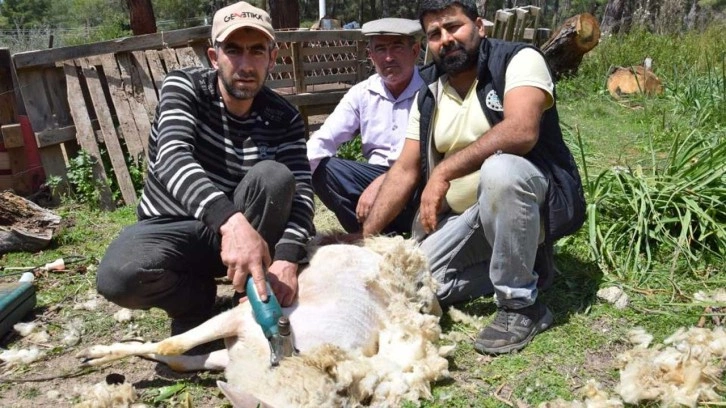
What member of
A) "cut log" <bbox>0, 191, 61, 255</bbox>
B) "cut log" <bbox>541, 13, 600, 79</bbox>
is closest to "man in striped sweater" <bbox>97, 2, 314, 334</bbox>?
"cut log" <bbox>0, 191, 61, 255</bbox>

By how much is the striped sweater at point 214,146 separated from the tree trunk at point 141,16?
6859 mm

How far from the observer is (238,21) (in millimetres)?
2670

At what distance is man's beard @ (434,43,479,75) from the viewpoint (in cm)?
302

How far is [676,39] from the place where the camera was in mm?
Result: 10922

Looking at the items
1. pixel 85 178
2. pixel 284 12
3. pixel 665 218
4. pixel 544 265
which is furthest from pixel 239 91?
pixel 284 12

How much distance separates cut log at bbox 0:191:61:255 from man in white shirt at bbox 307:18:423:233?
2043 mm

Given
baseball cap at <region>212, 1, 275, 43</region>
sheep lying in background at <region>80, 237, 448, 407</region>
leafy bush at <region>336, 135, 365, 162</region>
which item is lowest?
leafy bush at <region>336, 135, 365, 162</region>

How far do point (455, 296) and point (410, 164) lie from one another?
28.2 inches

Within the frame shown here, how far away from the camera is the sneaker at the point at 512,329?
275cm

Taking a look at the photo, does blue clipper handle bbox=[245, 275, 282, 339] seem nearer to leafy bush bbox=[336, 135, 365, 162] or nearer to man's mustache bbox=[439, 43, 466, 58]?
man's mustache bbox=[439, 43, 466, 58]

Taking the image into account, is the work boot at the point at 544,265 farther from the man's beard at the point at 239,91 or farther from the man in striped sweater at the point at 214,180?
the man's beard at the point at 239,91

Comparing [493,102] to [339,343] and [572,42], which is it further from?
[572,42]

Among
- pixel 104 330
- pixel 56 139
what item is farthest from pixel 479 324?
pixel 56 139

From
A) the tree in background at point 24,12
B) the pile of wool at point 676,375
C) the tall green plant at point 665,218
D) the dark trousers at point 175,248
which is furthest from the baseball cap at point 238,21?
the tree in background at point 24,12
